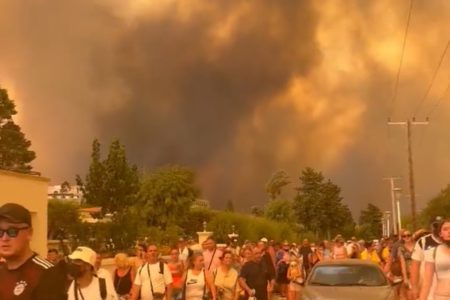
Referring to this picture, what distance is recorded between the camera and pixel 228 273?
14.6 metres

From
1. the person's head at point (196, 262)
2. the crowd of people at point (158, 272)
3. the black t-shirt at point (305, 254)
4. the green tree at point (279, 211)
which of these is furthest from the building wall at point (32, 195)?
the green tree at point (279, 211)

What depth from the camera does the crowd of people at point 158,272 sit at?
14.5ft

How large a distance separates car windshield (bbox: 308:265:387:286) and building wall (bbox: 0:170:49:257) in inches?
529

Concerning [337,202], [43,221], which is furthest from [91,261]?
[337,202]

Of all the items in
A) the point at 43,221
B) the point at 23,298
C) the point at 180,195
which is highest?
the point at 180,195

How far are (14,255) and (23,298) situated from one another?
269mm

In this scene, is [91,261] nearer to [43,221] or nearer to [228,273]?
[228,273]

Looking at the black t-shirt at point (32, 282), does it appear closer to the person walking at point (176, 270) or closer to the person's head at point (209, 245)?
the person walking at point (176, 270)

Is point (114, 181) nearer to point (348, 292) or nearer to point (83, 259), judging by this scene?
point (348, 292)

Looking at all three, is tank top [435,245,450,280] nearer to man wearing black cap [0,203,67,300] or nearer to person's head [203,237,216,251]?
man wearing black cap [0,203,67,300]

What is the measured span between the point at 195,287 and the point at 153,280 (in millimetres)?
1056

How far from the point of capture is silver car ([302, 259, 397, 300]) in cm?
1509

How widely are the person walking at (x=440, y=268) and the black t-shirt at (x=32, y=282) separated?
17.6ft

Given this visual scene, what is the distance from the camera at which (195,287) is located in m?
13.2
